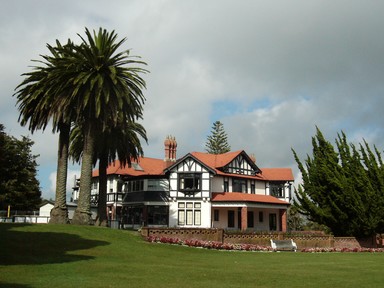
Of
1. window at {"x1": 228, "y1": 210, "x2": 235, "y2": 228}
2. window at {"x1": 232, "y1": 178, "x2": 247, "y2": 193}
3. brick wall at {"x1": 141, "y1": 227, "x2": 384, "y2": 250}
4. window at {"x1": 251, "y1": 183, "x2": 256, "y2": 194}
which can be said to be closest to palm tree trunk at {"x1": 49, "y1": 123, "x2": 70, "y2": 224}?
brick wall at {"x1": 141, "y1": 227, "x2": 384, "y2": 250}

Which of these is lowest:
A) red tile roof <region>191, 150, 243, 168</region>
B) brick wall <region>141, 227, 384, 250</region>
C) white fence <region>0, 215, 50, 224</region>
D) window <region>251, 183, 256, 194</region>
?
brick wall <region>141, 227, 384, 250</region>

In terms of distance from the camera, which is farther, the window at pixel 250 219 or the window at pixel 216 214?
the window at pixel 250 219

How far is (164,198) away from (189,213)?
3579mm

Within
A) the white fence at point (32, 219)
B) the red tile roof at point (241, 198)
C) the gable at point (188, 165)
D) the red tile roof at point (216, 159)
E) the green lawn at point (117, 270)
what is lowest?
the green lawn at point (117, 270)

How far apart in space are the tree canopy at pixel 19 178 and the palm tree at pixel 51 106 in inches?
899

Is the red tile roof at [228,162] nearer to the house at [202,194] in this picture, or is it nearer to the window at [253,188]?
the house at [202,194]

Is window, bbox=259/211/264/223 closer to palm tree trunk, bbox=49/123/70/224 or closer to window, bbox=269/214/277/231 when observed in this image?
window, bbox=269/214/277/231

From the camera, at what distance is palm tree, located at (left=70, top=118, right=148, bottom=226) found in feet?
135

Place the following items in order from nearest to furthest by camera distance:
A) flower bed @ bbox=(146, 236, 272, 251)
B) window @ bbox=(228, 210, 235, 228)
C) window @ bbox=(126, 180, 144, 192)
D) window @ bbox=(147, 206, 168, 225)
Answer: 1. flower bed @ bbox=(146, 236, 272, 251)
2. window @ bbox=(147, 206, 168, 225)
3. window @ bbox=(228, 210, 235, 228)
4. window @ bbox=(126, 180, 144, 192)

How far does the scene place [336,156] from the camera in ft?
134

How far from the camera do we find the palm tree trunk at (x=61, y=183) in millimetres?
35344

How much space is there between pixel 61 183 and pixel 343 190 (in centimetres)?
2408

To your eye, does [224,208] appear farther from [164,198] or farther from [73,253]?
[73,253]

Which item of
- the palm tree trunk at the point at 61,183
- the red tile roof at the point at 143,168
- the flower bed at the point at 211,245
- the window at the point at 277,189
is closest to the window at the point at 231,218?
the window at the point at 277,189
